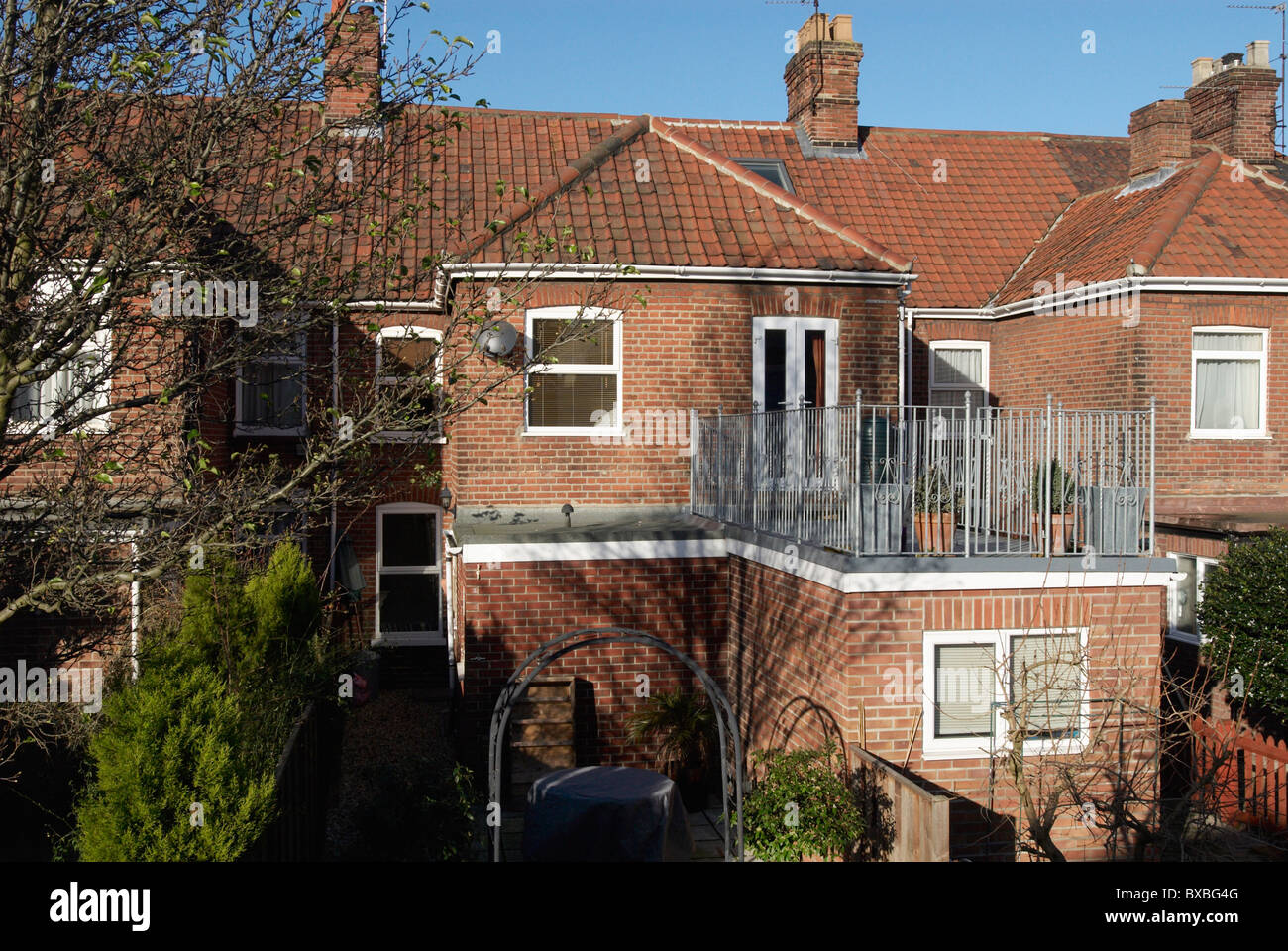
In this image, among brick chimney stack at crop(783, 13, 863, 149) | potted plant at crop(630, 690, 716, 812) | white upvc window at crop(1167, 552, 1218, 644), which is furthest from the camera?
brick chimney stack at crop(783, 13, 863, 149)

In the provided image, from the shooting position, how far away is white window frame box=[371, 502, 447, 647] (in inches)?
629

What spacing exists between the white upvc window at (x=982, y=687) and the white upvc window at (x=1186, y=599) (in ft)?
17.5

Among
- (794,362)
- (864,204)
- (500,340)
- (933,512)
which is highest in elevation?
(864,204)

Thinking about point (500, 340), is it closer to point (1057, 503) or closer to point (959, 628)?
point (959, 628)

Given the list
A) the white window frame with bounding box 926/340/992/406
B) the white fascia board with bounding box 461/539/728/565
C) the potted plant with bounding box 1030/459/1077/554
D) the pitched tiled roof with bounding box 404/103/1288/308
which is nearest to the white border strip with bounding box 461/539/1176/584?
the potted plant with bounding box 1030/459/1077/554

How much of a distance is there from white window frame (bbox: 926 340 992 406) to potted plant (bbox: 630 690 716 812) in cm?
854

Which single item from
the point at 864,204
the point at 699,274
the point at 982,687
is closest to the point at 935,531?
the point at 982,687

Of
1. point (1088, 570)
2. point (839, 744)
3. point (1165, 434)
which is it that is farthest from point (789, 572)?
point (1165, 434)

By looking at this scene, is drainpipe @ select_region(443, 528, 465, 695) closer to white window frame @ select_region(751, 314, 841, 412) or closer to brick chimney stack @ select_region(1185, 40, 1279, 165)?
white window frame @ select_region(751, 314, 841, 412)

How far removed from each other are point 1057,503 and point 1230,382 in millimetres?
8055

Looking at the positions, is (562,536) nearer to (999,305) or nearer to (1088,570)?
(1088,570)

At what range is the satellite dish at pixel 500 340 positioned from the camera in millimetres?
11820

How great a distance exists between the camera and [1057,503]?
28.2 ft

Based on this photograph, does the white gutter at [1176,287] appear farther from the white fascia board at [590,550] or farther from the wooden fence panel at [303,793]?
the wooden fence panel at [303,793]
